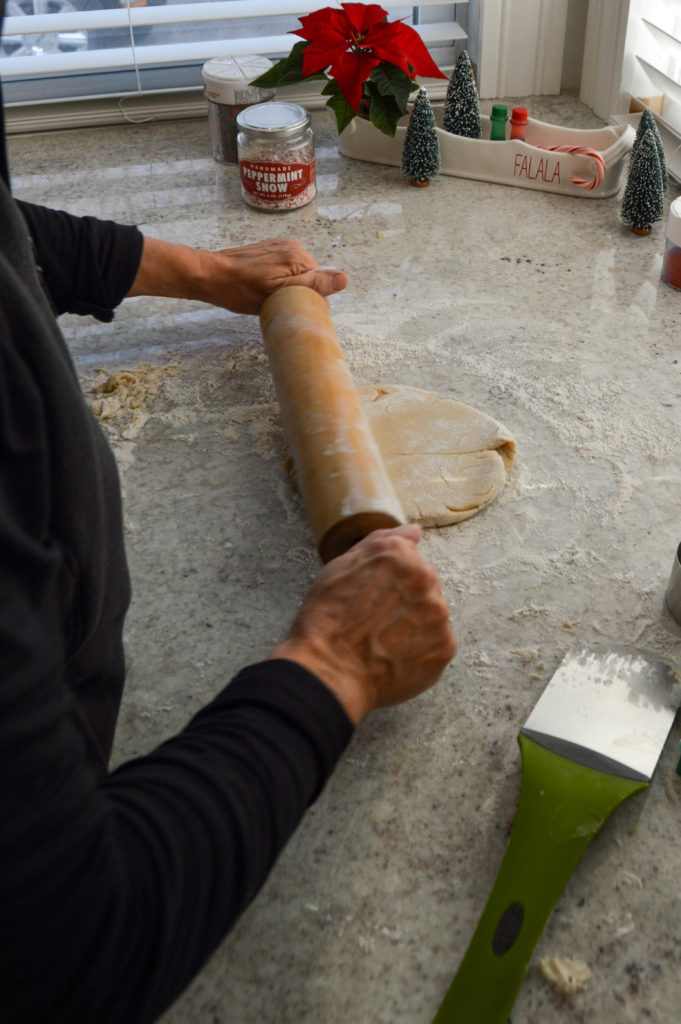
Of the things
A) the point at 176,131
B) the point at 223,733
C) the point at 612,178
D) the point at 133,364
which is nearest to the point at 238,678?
the point at 223,733

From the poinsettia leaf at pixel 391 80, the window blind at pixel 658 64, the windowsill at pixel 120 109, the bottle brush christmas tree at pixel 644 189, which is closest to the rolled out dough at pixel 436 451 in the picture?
the bottle brush christmas tree at pixel 644 189

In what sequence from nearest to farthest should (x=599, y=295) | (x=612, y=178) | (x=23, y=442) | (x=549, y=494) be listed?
1. (x=23, y=442)
2. (x=549, y=494)
3. (x=599, y=295)
4. (x=612, y=178)

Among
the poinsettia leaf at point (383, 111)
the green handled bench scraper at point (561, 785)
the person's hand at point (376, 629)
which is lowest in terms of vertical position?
the green handled bench scraper at point (561, 785)

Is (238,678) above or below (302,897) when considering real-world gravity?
above

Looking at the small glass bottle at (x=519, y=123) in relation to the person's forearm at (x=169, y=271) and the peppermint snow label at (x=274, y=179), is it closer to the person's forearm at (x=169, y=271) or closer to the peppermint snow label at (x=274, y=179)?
the peppermint snow label at (x=274, y=179)

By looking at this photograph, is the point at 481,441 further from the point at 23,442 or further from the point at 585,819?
the point at 23,442

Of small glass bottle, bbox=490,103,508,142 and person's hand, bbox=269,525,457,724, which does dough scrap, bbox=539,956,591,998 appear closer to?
person's hand, bbox=269,525,457,724

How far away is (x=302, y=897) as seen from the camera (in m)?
0.62

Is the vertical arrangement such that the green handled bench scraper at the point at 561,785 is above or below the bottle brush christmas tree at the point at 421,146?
below

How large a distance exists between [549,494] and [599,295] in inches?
18.0

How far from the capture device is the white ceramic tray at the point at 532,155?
4.78ft

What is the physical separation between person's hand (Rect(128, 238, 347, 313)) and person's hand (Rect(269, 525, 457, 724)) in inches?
21.7

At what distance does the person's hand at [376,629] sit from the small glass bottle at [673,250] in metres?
0.76

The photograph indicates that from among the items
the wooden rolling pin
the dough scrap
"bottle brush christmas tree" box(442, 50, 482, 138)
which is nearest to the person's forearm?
the wooden rolling pin
